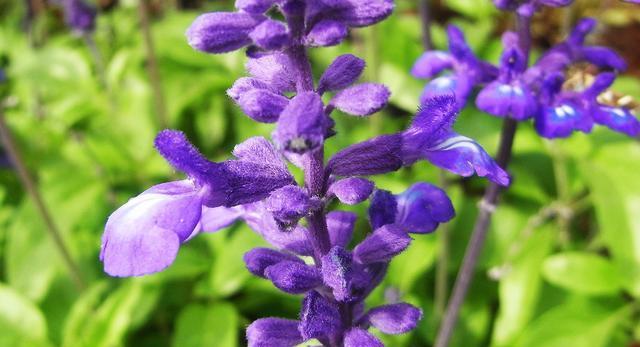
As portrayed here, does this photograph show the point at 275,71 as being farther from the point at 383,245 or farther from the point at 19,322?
the point at 19,322

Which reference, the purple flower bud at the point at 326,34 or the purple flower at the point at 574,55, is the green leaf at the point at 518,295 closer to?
the purple flower at the point at 574,55

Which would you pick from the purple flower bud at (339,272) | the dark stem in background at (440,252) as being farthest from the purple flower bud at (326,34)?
the dark stem in background at (440,252)

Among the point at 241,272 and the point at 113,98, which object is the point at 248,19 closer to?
the point at 241,272

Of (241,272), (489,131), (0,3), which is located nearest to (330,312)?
(241,272)

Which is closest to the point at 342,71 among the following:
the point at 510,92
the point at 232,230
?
the point at 510,92

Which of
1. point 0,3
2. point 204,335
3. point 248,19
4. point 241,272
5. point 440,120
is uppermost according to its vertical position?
point 248,19

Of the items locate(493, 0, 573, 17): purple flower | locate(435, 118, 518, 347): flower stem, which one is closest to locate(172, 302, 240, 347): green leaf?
locate(435, 118, 518, 347): flower stem
